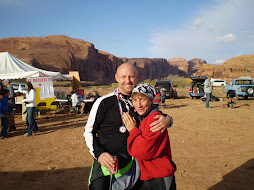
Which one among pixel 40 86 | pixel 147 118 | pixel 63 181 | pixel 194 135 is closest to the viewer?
pixel 147 118

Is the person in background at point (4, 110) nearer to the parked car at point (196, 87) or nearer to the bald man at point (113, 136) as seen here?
the bald man at point (113, 136)

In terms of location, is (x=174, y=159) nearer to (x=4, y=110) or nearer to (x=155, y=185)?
(x=155, y=185)

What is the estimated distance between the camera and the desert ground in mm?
3951

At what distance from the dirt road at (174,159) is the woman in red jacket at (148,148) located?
2.20 m

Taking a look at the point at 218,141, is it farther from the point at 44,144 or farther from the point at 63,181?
the point at 44,144

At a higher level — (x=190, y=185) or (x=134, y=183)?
(x=134, y=183)

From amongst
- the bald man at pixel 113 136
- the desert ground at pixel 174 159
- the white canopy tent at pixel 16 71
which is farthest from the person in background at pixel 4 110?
the bald man at pixel 113 136

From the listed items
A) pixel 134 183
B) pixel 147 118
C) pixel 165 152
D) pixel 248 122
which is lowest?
pixel 248 122

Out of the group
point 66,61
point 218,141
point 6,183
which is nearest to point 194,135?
point 218,141

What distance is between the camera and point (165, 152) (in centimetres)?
189

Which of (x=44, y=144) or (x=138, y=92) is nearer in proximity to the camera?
(x=138, y=92)

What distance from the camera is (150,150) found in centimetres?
173

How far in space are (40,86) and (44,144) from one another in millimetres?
5900

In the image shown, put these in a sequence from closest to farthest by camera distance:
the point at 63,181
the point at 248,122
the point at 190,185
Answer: the point at 190,185, the point at 63,181, the point at 248,122
